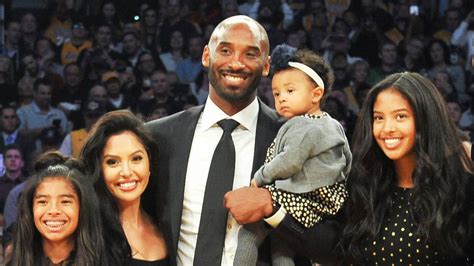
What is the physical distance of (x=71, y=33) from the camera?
323 inches

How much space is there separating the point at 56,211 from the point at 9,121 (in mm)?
4277

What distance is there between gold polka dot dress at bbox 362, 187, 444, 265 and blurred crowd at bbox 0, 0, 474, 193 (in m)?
4.12

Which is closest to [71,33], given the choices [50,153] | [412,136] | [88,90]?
[88,90]

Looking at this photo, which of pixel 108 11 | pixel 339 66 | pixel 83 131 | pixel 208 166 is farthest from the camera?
pixel 108 11

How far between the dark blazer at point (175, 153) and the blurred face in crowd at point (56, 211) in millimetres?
360

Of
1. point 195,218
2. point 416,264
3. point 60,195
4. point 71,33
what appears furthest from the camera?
point 71,33

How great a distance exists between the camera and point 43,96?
7.41 meters

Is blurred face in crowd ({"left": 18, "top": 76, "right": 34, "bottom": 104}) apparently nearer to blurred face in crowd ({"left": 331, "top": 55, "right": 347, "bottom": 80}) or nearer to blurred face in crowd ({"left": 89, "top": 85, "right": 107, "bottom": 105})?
blurred face in crowd ({"left": 89, "top": 85, "right": 107, "bottom": 105})

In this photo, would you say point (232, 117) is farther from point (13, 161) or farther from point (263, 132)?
point (13, 161)

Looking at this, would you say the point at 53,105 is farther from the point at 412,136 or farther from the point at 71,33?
the point at 412,136

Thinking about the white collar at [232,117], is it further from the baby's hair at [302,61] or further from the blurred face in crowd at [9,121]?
the blurred face in crowd at [9,121]

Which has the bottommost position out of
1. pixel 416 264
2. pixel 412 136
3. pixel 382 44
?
pixel 416 264

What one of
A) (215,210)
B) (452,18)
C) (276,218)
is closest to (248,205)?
(276,218)

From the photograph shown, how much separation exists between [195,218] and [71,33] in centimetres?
520
